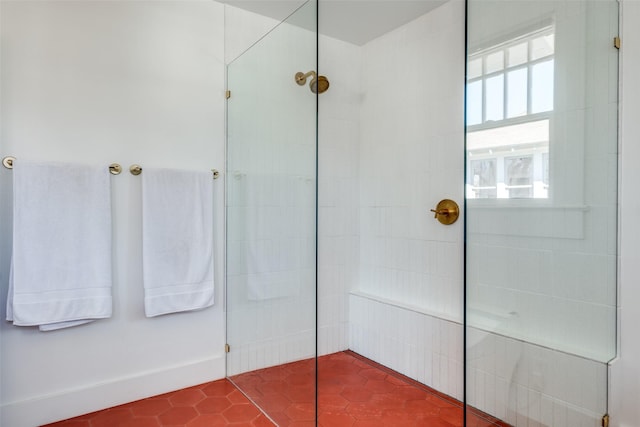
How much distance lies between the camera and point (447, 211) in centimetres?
228

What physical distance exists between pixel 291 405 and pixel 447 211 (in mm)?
1376

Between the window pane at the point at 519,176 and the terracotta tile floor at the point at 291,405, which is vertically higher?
the window pane at the point at 519,176

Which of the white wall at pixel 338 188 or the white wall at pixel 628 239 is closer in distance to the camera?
the white wall at pixel 628 239

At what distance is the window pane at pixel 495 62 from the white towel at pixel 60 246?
1.87 metres

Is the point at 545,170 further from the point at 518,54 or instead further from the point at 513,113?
the point at 518,54

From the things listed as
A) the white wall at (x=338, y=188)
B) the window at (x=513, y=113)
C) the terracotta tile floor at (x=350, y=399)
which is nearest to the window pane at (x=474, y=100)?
the window at (x=513, y=113)

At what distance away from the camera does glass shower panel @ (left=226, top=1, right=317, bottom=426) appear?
1.72 m

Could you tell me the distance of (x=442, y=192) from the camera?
236 cm

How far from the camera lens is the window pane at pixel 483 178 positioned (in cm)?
145

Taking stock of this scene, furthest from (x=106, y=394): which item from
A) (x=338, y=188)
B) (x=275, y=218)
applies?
(x=338, y=188)

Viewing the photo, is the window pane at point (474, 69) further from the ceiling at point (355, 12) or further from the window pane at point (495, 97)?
the ceiling at point (355, 12)

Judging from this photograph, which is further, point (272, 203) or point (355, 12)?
point (355, 12)

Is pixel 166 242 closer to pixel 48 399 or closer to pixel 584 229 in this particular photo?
pixel 48 399

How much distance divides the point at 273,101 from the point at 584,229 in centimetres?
149
